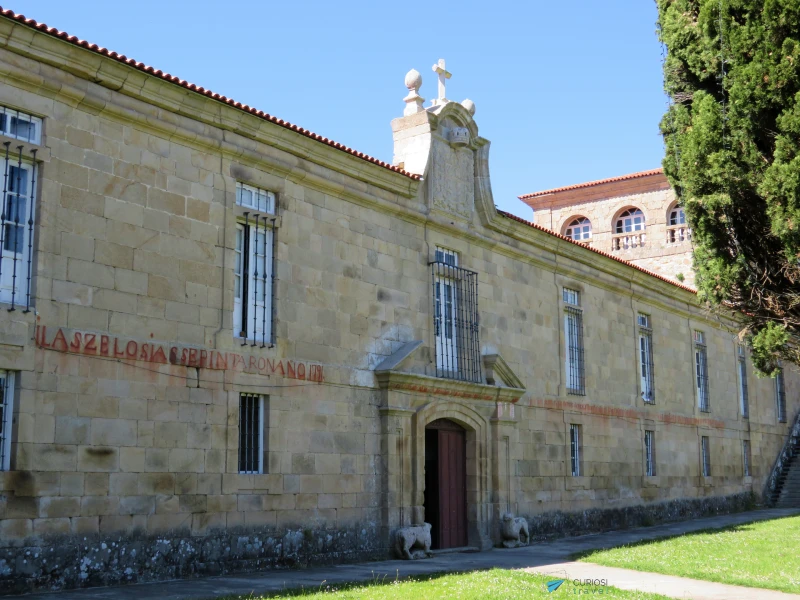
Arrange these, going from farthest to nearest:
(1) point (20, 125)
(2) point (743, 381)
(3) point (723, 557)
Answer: (2) point (743, 381)
(3) point (723, 557)
(1) point (20, 125)

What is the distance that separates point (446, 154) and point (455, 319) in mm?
2995

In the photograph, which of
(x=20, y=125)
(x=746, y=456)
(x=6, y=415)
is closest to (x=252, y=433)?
(x=6, y=415)

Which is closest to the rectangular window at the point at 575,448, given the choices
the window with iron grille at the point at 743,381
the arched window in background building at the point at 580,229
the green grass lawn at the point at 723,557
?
the green grass lawn at the point at 723,557

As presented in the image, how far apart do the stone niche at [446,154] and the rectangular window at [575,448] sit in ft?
18.7

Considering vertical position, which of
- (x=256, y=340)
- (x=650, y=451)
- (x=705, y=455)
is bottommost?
(x=705, y=455)

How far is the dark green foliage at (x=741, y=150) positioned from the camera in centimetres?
1279

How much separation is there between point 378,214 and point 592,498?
345 inches

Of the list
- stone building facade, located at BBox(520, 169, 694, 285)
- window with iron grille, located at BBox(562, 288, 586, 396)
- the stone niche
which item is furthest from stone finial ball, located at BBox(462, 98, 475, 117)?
stone building facade, located at BBox(520, 169, 694, 285)

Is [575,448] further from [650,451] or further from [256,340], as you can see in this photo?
[256,340]

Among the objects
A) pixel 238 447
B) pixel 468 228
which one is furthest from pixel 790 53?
pixel 238 447

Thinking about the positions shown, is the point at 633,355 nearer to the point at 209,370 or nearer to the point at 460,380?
the point at 460,380

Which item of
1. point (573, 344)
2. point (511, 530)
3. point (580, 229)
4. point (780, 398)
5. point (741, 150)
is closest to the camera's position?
point (741, 150)

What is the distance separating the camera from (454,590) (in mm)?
9961

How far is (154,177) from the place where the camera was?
37.6 ft
